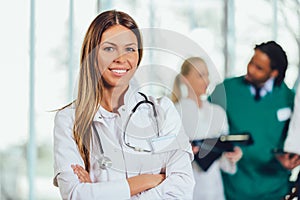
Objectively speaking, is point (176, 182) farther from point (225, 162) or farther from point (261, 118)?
point (261, 118)

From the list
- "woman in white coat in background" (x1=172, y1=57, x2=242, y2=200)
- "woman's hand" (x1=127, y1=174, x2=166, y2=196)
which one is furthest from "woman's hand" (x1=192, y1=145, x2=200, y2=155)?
"woman's hand" (x1=127, y1=174, x2=166, y2=196)

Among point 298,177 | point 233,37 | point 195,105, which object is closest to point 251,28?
point 233,37

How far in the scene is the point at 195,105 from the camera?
7.18 ft

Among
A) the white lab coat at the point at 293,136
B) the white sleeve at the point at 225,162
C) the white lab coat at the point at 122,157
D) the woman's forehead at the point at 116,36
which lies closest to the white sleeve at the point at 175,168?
the white lab coat at the point at 122,157

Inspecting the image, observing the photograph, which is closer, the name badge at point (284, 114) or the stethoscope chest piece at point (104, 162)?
the stethoscope chest piece at point (104, 162)

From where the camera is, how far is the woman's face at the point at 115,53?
2.11 metres

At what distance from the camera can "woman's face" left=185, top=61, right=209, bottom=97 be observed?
86.2 inches

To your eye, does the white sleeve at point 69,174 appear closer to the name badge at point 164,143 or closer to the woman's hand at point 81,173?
the woman's hand at point 81,173

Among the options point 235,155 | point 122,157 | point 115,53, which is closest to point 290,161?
point 235,155

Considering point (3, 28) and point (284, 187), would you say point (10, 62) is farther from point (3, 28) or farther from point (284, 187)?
point (284, 187)

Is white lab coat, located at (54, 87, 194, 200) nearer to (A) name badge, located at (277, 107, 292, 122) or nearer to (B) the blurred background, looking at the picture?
(B) the blurred background

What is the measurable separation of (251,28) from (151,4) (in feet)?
1.08

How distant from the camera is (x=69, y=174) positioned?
2.09 metres

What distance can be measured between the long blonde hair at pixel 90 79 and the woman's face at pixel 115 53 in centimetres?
1
